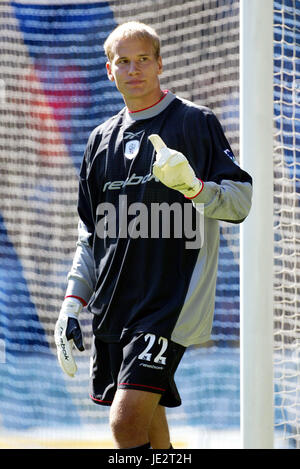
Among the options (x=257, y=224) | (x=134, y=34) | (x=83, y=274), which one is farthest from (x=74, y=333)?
(x=134, y=34)

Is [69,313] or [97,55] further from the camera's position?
[97,55]

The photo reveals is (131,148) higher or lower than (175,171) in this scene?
higher

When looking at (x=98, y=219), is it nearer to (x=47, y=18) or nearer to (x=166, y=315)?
(x=166, y=315)

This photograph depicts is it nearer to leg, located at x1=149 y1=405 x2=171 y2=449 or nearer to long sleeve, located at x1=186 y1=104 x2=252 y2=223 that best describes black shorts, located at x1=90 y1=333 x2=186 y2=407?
leg, located at x1=149 y1=405 x2=171 y2=449

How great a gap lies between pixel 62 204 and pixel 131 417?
2.14m

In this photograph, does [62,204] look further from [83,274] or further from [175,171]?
[175,171]

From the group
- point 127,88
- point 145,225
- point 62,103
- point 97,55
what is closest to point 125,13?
point 97,55

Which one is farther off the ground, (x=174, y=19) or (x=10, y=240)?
(x=174, y=19)

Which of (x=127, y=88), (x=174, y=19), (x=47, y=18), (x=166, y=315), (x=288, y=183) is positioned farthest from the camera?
(x=47, y=18)

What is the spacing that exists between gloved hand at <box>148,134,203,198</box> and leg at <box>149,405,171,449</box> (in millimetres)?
752

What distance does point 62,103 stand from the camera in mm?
4230

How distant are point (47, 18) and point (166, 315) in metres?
2.45

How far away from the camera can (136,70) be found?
241 cm

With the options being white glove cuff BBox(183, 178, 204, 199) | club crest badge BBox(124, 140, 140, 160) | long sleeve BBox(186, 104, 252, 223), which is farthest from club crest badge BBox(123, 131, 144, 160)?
white glove cuff BBox(183, 178, 204, 199)
